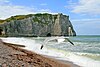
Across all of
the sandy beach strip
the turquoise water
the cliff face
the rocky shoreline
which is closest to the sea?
the turquoise water

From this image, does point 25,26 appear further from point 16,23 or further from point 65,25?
point 65,25

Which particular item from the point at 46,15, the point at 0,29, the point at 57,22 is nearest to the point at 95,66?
the point at 0,29

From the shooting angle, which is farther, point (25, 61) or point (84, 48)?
point (84, 48)

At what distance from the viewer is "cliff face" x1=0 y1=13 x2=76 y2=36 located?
121m

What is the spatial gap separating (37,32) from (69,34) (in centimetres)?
1662

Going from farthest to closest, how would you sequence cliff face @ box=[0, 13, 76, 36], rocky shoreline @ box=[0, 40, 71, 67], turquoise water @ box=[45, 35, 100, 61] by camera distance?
1. cliff face @ box=[0, 13, 76, 36]
2. turquoise water @ box=[45, 35, 100, 61]
3. rocky shoreline @ box=[0, 40, 71, 67]

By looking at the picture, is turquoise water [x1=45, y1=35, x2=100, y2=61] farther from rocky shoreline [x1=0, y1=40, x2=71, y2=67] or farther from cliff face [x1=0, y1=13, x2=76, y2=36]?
cliff face [x1=0, y1=13, x2=76, y2=36]

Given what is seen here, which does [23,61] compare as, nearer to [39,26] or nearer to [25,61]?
[25,61]

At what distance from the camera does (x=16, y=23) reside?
122m

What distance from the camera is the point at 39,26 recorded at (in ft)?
411

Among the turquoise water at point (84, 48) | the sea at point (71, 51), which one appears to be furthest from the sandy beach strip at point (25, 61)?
the turquoise water at point (84, 48)

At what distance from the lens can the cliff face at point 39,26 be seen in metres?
121

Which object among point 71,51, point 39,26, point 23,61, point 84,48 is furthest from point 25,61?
point 39,26

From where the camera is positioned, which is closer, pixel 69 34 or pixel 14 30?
pixel 14 30
